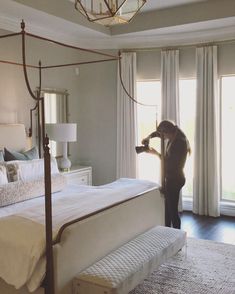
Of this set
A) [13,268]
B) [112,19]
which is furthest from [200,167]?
[13,268]

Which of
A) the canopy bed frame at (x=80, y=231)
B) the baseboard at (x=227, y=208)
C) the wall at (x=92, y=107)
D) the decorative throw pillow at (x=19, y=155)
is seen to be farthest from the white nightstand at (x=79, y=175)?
the baseboard at (x=227, y=208)

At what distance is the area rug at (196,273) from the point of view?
10.9ft

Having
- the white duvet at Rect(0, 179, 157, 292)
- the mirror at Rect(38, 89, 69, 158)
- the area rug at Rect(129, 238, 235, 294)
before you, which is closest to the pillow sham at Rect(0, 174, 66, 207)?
the white duvet at Rect(0, 179, 157, 292)

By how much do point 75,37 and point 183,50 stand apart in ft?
5.74

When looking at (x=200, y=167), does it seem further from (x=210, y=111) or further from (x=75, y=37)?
(x=75, y=37)

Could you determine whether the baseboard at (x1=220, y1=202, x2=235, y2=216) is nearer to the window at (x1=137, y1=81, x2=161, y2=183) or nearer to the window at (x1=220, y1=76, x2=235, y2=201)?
the window at (x1=220, y1=76, x2=235, y2=201)

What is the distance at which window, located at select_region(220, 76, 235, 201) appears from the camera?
5672 millimetres

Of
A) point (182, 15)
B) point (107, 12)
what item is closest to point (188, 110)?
point (182, 15)

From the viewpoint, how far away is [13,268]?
253 cm

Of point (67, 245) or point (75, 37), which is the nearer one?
point (67, 245)

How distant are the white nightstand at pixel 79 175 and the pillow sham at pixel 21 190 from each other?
53.2 inches

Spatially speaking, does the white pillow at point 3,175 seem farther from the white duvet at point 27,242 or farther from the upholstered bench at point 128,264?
the upholstered bench at point 128,264

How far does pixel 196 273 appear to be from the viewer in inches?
143

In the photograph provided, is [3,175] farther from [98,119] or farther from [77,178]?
[98,119]
